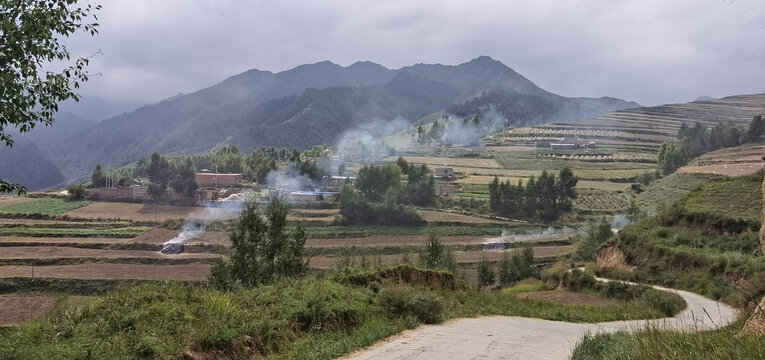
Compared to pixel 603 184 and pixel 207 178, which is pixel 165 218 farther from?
pixel 603 184

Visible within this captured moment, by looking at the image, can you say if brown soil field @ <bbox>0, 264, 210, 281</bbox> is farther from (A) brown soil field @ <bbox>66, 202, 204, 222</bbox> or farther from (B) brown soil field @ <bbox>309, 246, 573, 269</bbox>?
(A) brown soil field @ <bbox>66, 202, 204, 222</bbox>

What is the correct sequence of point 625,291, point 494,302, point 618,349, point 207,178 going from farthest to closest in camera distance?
point 207,178, point 625,291, point 494,302, point 618,349

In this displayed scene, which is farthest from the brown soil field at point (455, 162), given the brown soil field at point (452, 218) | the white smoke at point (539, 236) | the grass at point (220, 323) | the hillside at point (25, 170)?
the hillside at point (25, 170)

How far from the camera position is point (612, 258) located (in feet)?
137

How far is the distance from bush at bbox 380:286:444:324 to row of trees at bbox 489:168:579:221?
6827 cm

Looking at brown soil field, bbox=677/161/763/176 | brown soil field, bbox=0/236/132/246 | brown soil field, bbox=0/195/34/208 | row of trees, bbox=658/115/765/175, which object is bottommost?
brown soil field, bbox=0/236/132/246

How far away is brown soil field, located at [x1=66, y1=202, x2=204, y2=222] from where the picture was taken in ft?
235

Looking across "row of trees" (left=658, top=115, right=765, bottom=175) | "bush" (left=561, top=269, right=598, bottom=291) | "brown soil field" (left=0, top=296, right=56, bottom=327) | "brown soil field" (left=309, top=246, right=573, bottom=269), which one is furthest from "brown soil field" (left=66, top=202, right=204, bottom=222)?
"row of trees" (left=658, top=115, right=765, bottom=175)

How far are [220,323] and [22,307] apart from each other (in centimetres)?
3182

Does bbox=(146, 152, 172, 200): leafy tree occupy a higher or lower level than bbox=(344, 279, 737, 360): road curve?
higher

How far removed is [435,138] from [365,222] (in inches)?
3568

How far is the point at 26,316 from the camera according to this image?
100 ft

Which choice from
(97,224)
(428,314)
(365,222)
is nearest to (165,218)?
(97,224)

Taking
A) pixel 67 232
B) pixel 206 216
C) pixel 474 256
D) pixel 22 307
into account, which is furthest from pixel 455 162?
pixel 22 307
